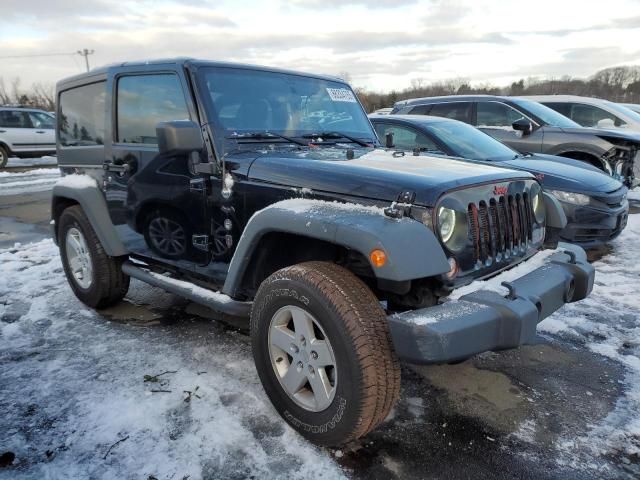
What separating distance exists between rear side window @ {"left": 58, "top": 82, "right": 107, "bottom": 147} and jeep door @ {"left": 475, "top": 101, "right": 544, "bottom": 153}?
599cm

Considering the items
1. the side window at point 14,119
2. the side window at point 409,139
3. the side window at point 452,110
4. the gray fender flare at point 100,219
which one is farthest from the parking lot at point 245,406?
the side window at point 14,119

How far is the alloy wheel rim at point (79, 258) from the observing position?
13.6ft

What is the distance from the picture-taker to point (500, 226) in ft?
8.73

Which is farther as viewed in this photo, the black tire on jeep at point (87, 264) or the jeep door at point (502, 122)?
the jeep door at point (502, 122)

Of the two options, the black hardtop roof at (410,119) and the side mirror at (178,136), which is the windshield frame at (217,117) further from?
the black hardtop roof at (410,119)

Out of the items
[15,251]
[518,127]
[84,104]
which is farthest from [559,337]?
[15,251]

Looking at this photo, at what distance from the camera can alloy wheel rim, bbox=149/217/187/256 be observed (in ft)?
10.9

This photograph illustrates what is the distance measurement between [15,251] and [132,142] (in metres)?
3.44

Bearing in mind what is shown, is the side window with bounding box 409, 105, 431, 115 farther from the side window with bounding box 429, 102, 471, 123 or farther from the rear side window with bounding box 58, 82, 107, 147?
the rear side window with bounding box 58, 82, 107, 147

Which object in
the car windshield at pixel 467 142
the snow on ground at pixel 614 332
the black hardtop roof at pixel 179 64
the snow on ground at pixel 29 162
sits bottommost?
the snow on ground at pixel 614 332

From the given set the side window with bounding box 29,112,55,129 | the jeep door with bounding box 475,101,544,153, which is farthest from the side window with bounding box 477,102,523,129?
the side window with bounding box 29,112,55,129

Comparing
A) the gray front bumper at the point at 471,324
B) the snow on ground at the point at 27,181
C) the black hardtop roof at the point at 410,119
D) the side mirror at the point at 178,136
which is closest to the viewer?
the gray front bumper at the point at 471,324

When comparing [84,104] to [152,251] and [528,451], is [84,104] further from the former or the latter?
[528,451]

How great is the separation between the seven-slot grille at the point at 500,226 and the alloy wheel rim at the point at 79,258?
3.08 m
